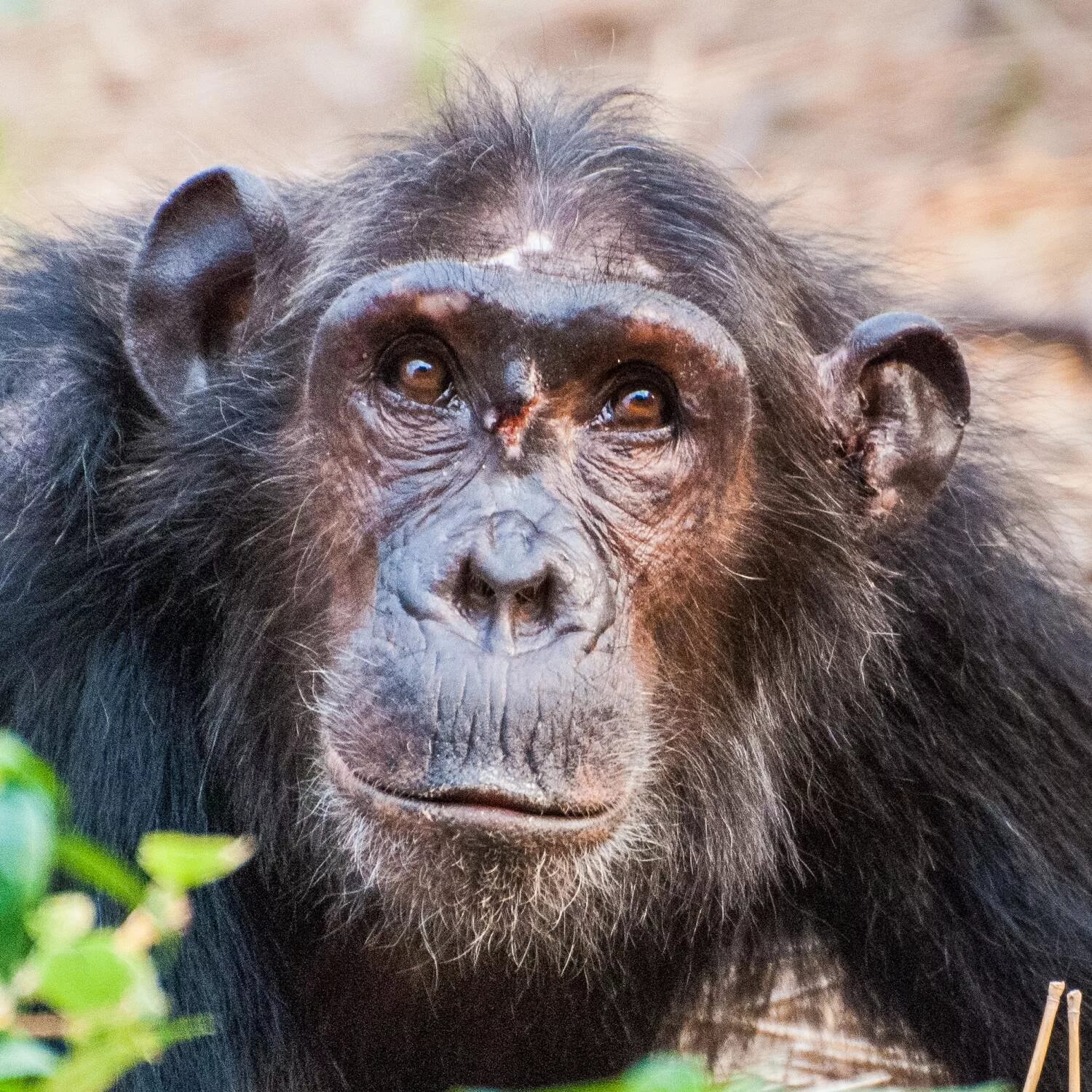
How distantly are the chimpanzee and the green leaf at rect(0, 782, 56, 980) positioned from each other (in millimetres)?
1977

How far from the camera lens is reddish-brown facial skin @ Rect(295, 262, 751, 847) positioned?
12.9 ft

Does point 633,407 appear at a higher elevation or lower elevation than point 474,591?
higher

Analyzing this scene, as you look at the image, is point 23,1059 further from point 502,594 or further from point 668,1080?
point 502,594

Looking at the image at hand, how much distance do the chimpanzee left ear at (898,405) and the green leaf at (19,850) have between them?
3.34 metres

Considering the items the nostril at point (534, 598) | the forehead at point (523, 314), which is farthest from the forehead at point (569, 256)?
the nostril at point (534, 598)

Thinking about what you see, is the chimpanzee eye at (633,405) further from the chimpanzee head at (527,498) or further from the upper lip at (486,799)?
the upper lip at (486,799)

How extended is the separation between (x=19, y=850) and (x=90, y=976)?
5.8 inches

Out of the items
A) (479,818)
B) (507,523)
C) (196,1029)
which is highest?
(507,523)

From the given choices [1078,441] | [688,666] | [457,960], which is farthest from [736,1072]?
[1078,441]

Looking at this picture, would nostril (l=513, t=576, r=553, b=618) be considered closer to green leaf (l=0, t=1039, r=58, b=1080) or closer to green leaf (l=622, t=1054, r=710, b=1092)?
green leaf (l=622, t=1054, r=710, b=1092)

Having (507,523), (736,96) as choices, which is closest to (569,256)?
(507,523)

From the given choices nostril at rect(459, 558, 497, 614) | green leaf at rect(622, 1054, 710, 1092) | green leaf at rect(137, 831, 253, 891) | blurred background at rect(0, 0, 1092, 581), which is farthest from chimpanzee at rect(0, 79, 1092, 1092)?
blurred background at rect(0, 0, 1092, 581)

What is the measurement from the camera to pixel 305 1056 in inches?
192

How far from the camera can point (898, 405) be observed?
4930mm
